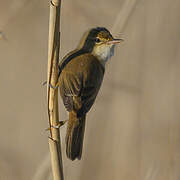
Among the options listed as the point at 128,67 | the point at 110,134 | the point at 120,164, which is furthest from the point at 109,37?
the point at 120,164

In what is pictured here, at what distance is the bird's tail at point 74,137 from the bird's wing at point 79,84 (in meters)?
0.03

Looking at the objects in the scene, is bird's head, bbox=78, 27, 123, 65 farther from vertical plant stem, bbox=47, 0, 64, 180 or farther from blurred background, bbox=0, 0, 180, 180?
vertical plant stem, bbox=47, 0, 64, 180

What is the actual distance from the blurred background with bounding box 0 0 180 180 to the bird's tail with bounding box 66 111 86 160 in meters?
0.64

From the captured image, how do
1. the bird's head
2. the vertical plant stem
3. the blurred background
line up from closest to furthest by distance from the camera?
the vertical plant stem
the bird's head
the blurred background

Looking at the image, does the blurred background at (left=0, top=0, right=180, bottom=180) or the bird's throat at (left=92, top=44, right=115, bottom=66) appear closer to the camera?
the bird's throat at (left=92, top=44, right=115, bottom=66)

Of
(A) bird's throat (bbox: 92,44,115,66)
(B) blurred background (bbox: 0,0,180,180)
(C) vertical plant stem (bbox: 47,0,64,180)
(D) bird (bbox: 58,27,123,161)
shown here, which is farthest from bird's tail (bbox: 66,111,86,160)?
(B) blurred background (bbox: 0,0,180,180)

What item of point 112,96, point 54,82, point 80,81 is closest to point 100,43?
point 80,81

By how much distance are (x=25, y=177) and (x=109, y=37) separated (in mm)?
977

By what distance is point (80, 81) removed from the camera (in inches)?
64.4

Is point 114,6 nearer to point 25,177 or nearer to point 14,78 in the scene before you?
point 14,78

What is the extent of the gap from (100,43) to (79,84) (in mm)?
384

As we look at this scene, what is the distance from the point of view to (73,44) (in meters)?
2.44

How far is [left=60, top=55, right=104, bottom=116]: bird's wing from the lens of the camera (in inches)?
62.3

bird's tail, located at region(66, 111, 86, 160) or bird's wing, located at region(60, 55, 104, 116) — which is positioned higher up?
bird's wing, located at region(60, 55, 104, 116)
